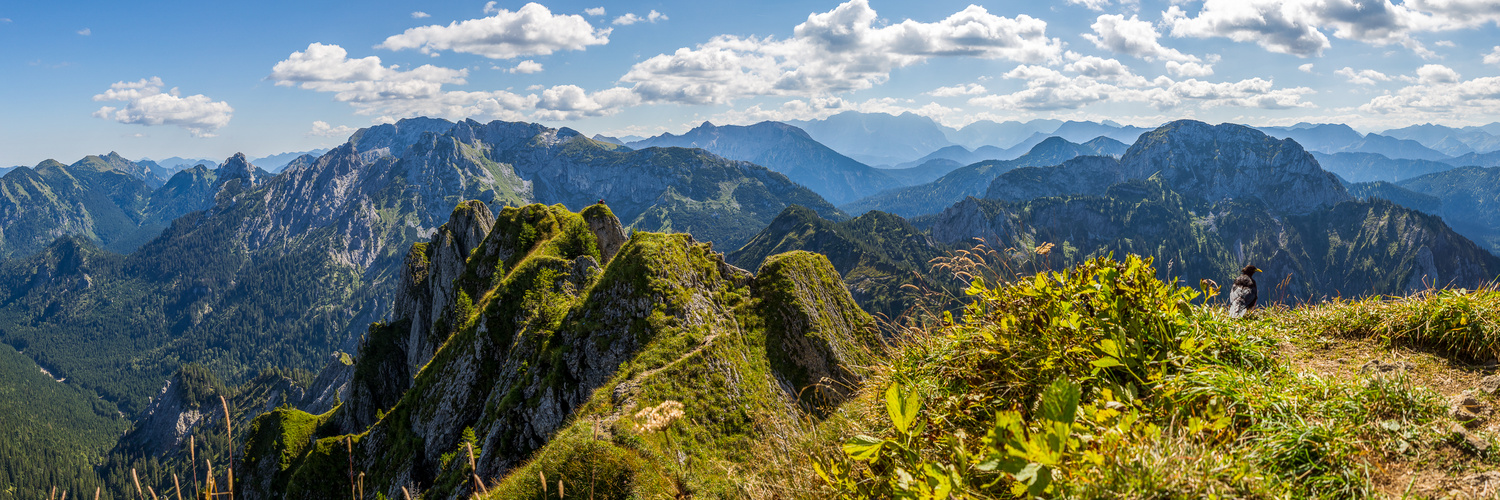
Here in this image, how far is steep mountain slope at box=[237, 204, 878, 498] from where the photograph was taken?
22.3m

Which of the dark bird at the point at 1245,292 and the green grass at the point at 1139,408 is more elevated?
the green grass at the point at 1139,408

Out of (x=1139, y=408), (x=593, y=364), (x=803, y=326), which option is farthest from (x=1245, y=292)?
(x=593, y=364)

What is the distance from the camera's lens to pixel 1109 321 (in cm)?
522

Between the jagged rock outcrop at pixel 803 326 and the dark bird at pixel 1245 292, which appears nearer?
the dark bird at pixel 1245 292

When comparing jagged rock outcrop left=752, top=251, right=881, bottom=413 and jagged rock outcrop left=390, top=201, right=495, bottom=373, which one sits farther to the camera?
jagged rock outcrop left=390, top=201, right=495, bottom=373

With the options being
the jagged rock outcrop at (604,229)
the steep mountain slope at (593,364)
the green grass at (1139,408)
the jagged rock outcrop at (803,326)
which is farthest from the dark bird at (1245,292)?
the jagged rock outcrop at (604,229)

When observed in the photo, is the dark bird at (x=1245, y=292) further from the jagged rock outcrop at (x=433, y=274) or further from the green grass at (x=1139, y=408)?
the jagged rock outcrop at (x=433, y=274)

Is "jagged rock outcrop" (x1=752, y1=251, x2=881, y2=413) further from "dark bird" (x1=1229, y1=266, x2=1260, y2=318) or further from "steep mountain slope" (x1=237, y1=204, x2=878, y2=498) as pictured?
"dark bird" (x1=1229, y1=266, x2=1260, y2=318)

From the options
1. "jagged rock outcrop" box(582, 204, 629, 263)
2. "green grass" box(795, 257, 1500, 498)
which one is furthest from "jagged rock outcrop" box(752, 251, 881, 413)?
"green grass" box(795, 257, 1500, 498)

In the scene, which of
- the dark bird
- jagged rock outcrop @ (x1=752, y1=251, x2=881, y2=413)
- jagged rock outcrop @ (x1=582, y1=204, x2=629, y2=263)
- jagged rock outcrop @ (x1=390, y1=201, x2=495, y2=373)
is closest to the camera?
the dark bird

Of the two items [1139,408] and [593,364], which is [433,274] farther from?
[1139,408]

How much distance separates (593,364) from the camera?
85.7 feet

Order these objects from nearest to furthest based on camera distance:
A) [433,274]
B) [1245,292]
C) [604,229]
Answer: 1. [1245,292]
2. [604,229]
3. [433,274]

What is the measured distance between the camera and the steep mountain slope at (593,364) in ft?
73.2
